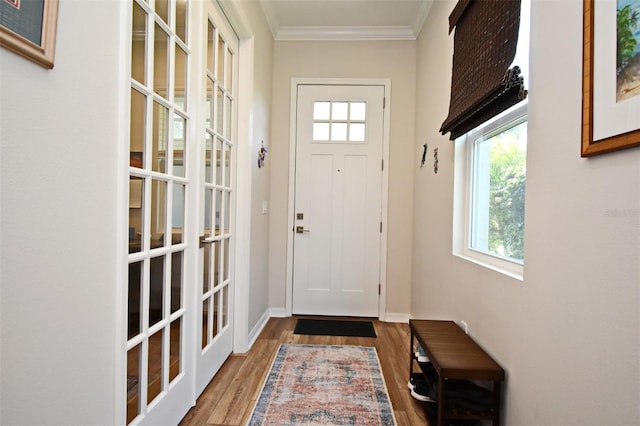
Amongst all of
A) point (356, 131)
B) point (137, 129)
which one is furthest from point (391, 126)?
point (137, 129)

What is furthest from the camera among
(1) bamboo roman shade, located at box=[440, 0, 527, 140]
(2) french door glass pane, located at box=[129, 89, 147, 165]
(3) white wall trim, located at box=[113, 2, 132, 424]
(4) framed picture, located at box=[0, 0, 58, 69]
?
(1) bamboo roman shade, located at box=[440, 0, 527, 140]

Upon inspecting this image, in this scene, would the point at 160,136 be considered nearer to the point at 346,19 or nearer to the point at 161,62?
the point at 161,62

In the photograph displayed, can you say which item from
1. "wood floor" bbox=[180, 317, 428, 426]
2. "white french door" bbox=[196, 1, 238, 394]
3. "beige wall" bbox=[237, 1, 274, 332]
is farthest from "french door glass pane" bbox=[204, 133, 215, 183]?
"wood floor" bbox=[180, 317, 428, 426]

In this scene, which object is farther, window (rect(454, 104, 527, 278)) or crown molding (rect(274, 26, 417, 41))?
crown molding (rect(274, 26, 417, 41))

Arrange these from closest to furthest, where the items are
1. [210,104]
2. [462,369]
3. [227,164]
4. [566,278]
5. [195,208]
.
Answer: [566,278] < [462,369] < [195,208] < [210,104] < [227,164]

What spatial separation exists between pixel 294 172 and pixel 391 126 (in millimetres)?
1080

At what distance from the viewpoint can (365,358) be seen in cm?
251

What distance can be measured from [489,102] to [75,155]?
5.38 ft

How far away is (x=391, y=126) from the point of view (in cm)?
341

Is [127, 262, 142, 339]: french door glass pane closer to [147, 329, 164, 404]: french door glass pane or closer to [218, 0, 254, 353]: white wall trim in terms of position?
[147, 329, 164, 404]: french door glass pane

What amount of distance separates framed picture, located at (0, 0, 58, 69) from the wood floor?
167 cm

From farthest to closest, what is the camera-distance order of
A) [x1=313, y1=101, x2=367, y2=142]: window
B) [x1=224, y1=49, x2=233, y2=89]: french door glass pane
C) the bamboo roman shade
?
[x1=313, y1=101, x2=367, y2=142]: window → [x1=224, y1=49, x2=233, y2=89]: french door glass pane → the bamboo roman shade

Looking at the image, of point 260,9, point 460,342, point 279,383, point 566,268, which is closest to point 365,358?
point 279,383

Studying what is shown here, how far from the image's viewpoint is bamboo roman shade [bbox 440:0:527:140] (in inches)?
56.0
